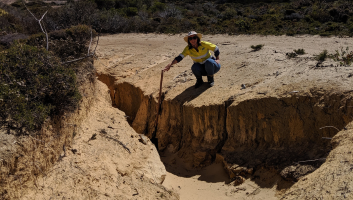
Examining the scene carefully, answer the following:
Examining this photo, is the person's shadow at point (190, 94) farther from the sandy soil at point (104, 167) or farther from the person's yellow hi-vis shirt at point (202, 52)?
the sandy soil at point (104, 167)

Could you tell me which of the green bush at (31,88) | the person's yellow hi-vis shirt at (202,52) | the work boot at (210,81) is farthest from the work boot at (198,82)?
the green bush at (31,88)

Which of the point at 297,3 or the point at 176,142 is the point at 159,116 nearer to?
the point at 176,142

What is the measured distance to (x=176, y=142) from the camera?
7.50 meters

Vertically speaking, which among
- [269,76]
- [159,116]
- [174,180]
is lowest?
[174,180]

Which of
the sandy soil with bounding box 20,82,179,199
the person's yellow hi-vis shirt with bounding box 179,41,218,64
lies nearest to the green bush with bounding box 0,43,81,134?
the sandy soil with bounding box 20,82,179,199

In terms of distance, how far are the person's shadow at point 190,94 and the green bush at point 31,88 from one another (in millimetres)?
2630

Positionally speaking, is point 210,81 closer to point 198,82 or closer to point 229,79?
point 198,82

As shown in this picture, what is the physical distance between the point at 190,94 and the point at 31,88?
11.7 feet

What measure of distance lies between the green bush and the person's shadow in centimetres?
263

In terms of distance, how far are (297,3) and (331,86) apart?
15.3m

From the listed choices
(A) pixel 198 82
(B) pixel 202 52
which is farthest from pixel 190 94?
(B) pixel 202 52

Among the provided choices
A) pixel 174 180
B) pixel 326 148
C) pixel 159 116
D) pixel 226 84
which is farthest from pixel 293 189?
pixel 159 116

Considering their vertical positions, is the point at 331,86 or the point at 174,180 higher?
the point at 331,86

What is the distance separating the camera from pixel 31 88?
4527 millimetres
